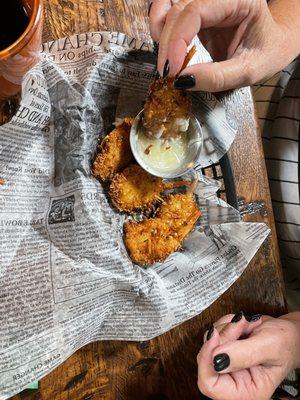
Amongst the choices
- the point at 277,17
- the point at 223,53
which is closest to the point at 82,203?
the point at 223,53

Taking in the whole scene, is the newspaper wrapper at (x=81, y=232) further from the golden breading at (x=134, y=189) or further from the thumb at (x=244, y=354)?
the thumb at (x=244, y=354)

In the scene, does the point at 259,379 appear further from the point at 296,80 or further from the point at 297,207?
the point at 296,80

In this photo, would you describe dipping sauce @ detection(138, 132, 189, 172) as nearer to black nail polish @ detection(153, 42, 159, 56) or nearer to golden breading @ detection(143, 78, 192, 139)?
golden breading @ detection(143, 78, 192, 139)

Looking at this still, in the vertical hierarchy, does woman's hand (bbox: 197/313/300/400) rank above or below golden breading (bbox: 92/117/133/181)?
below

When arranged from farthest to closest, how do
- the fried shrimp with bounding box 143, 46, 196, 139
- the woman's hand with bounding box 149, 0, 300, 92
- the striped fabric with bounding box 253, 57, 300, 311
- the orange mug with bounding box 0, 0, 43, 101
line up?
the striped fabric with bounding box 253, 57, 300, 311 → the fried shrimp with bounding box 143, 46, 196, 139 → the woman's hand with bounding box 149, 0, 300, 92 → the orange mug with bounding box 0, 0, 43, 101

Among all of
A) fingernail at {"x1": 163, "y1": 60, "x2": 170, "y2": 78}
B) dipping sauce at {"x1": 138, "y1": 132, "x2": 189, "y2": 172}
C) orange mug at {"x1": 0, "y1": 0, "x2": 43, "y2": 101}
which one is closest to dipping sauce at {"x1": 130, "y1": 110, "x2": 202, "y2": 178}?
dipping sauce at {"x1": 138, "y1": 132, "x2": 189, "y2": 172}

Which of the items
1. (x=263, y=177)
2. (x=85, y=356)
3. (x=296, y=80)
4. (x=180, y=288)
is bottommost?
(x=85, y=356)
